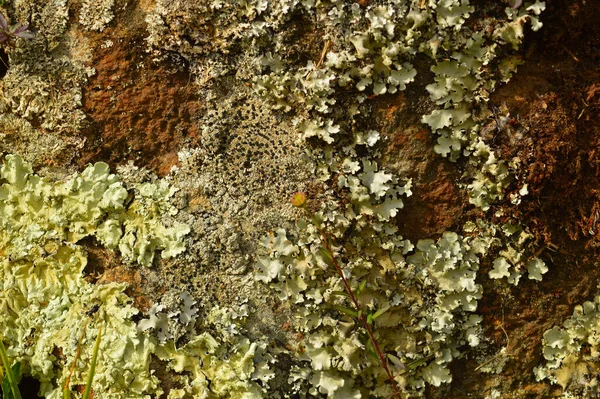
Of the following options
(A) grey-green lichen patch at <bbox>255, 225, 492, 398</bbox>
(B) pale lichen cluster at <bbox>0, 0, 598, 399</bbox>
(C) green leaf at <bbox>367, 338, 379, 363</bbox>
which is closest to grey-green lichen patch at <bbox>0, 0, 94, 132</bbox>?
(B) pale lichen cluster at <bbox>0, 0, 598, 399</bbox>

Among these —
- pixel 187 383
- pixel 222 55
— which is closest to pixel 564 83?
pixel 222 55

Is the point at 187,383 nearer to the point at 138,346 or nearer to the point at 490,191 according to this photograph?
the point at 138,346

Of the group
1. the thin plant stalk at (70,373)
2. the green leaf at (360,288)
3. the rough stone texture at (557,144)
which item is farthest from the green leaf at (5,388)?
the rough stone texture at (557,144)

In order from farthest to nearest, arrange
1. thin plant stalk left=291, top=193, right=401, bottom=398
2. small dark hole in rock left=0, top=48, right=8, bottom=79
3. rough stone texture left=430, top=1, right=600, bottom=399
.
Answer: small dark hole in rock left=0, top=48, right=8, bottom=79
rough stone texture left=430, top=1, right=600, bottom=399
thin plant stalk left=291, top=193, right=401, bottom=398

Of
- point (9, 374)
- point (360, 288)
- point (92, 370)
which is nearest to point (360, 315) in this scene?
point (360, 288)

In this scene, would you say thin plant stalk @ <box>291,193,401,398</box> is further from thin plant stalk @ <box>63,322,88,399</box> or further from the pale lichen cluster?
thin plant stalk @ <box>63,322,88,399</box>

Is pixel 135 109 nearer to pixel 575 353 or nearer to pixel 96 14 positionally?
pixel 96 14
